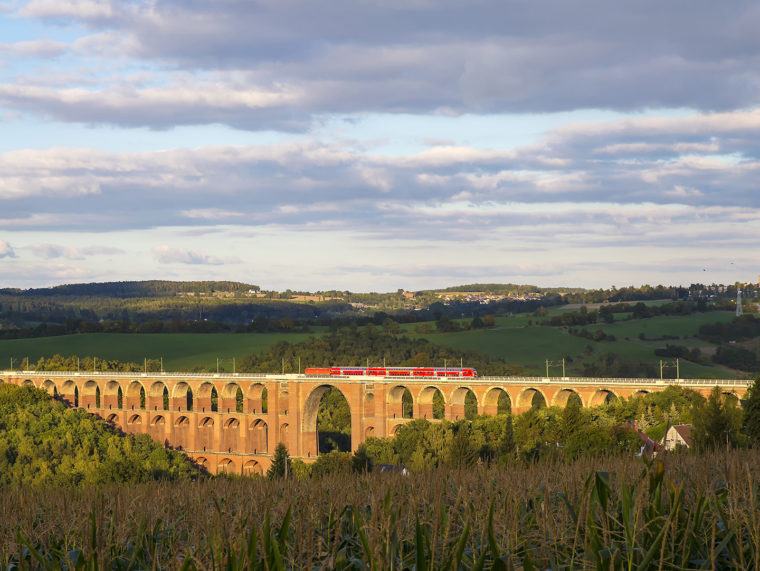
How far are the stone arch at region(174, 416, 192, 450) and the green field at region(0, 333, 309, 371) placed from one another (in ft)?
82.6

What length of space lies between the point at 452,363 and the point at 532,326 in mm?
30972

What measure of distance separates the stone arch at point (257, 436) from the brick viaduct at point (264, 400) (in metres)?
0.15

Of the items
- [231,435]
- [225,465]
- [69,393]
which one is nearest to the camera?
[225,465]

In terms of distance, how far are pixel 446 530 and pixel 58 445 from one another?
386ft

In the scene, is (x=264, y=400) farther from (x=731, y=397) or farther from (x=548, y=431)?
(x=731, y=397)

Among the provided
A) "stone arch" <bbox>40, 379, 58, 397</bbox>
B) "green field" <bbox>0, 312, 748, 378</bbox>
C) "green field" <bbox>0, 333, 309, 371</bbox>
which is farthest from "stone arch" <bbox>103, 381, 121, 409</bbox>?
"green field" <bbox>0, 312, 748, 378</bbox>

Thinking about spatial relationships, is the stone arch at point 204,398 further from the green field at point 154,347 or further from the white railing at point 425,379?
Answer: the green field at point 154,347

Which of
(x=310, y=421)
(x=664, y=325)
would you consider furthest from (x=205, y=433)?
(x=664, y=325)

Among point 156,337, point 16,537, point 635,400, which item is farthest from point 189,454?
point 16,537

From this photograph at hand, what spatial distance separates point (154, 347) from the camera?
612 ft

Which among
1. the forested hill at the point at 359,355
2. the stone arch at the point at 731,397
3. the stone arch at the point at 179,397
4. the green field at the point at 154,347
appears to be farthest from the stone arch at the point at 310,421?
the stone arch at the point at 731,397

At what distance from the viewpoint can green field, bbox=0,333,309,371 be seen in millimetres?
176875

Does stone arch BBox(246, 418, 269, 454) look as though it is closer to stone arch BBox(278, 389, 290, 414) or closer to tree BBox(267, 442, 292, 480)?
stone arch BBox(278, 389, 290, 414)

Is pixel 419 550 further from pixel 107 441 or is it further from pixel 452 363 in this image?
pixel 452 363
